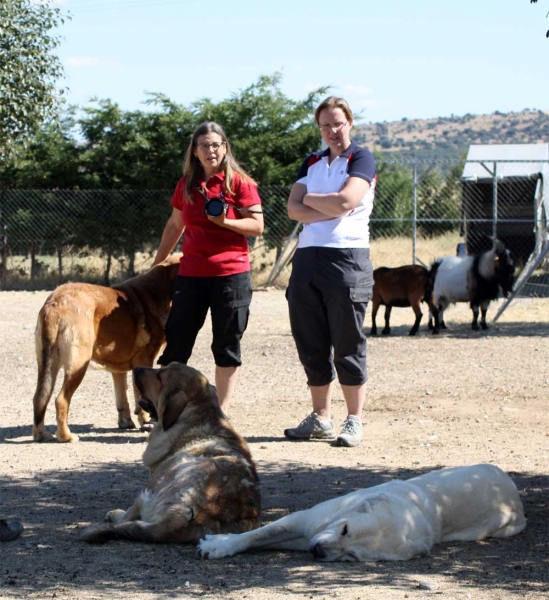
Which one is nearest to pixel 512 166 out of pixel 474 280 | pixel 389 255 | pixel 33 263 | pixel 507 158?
pixel 507 158

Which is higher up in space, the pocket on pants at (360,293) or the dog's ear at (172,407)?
the pocket on pants at (360,293)

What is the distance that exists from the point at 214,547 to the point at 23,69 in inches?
597

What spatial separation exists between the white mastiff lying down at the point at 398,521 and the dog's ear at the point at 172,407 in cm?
88

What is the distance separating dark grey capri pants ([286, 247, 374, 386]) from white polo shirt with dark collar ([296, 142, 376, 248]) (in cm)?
6

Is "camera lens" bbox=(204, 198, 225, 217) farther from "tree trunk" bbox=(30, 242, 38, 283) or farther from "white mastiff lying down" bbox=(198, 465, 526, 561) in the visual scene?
"tree trunk" bbox=(30, 242, 38, 283)

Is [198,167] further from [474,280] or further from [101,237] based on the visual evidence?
[101,237]

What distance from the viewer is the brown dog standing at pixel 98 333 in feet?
23.0

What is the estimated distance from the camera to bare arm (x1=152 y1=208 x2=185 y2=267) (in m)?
7.13

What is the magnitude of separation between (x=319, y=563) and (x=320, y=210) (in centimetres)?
287

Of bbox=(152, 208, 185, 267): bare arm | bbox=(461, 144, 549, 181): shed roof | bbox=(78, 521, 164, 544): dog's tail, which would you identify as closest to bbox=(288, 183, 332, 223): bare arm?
bbox=(152, 208, 185, 267): bare arm

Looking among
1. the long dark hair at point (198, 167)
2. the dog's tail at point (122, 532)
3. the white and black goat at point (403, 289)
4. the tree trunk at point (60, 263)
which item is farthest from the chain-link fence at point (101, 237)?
the dog's tail at point (122, 532)

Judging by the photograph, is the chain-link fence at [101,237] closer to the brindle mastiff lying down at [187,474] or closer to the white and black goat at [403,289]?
the white and black goat at [403,289]

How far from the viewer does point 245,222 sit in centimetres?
670

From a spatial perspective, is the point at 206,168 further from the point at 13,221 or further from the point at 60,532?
the point at 13,221
